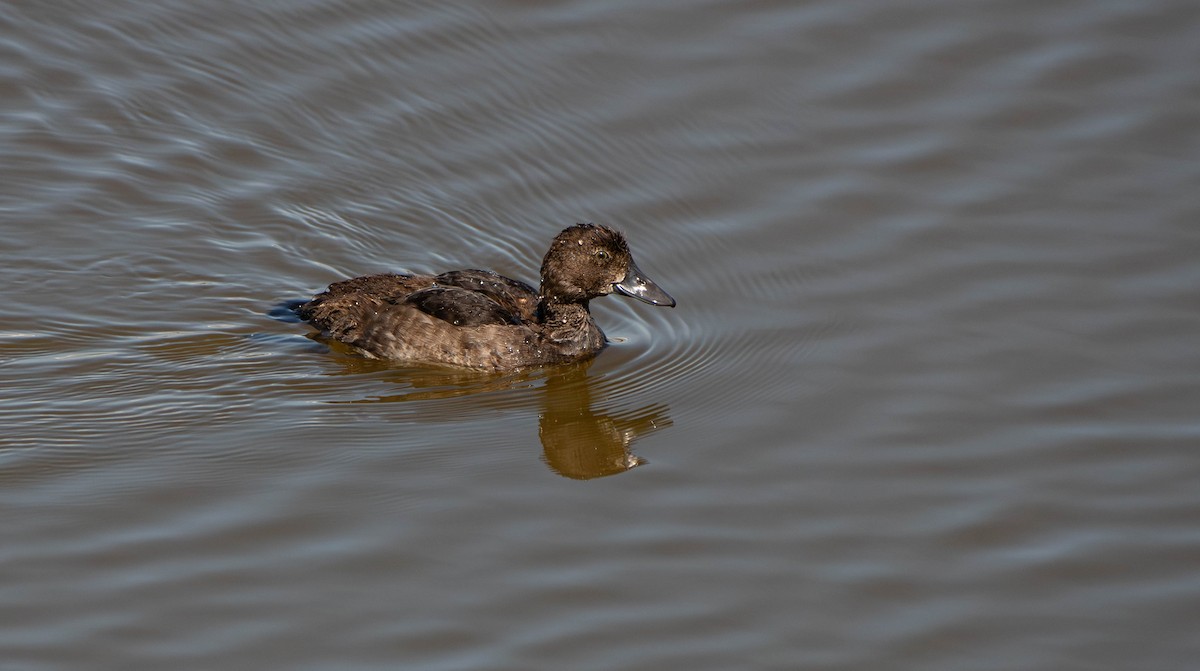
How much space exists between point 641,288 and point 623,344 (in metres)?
0.36

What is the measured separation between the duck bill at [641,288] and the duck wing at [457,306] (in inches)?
26.6

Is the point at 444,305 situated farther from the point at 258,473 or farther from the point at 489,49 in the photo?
the point at 489,49

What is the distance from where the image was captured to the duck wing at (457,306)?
8.36 m

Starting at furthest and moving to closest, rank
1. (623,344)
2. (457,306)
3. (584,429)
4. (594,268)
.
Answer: (623,344) < (594,268) < (457,306) < (584,429)

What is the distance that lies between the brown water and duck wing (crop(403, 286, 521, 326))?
1.21 feet

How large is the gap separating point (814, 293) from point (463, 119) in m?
2.90

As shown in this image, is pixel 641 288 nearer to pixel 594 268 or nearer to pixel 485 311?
pixel 594 268

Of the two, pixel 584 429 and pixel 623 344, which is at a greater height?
pixel 623 344

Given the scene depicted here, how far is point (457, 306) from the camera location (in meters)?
8.38

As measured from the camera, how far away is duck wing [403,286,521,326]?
836 cm

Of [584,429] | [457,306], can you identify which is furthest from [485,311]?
[584,429]

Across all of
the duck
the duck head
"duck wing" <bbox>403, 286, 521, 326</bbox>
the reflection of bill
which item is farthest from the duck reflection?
the duck head

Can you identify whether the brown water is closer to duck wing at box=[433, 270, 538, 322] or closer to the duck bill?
the duck bill

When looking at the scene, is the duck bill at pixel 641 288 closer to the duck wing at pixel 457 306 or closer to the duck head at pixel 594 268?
the duck head at pixel 594 268
